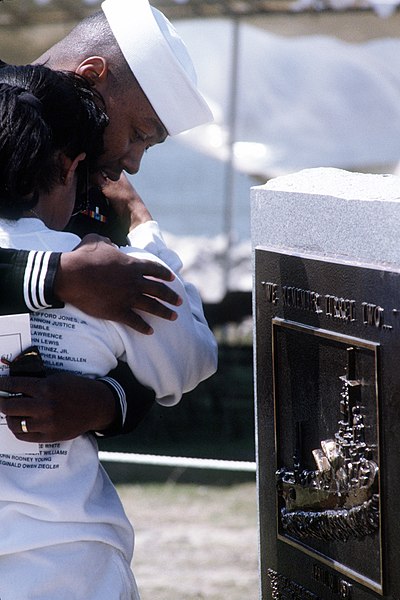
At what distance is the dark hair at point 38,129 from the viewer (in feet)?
6.79

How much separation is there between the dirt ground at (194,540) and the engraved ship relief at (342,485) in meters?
2.29

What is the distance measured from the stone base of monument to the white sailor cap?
27cm

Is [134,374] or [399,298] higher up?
[399,298]

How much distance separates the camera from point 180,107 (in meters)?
2.57

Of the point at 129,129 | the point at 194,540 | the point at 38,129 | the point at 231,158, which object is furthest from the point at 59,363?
the point at 231,158

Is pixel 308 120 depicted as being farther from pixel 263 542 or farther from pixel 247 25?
pixel 263 542

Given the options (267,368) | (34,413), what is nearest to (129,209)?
(267,368)

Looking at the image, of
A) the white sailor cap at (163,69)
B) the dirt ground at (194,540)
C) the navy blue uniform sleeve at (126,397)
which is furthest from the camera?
the dirt ground at (194,540)

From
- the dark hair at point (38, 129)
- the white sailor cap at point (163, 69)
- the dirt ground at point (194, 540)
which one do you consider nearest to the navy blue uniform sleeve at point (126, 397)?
the dark hair at point (38, 129)

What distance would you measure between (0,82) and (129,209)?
560mm

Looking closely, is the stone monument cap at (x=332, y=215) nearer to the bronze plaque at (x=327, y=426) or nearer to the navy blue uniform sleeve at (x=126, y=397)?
the bronze plaque at (x=327, y=426)

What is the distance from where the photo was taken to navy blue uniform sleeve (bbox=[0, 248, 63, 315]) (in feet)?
6.64

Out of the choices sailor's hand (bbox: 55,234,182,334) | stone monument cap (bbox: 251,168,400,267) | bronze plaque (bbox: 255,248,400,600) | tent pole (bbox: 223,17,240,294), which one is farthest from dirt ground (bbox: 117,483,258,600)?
sailor's hand (bbox: 55,234,182,334)

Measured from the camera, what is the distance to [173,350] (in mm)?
2141
